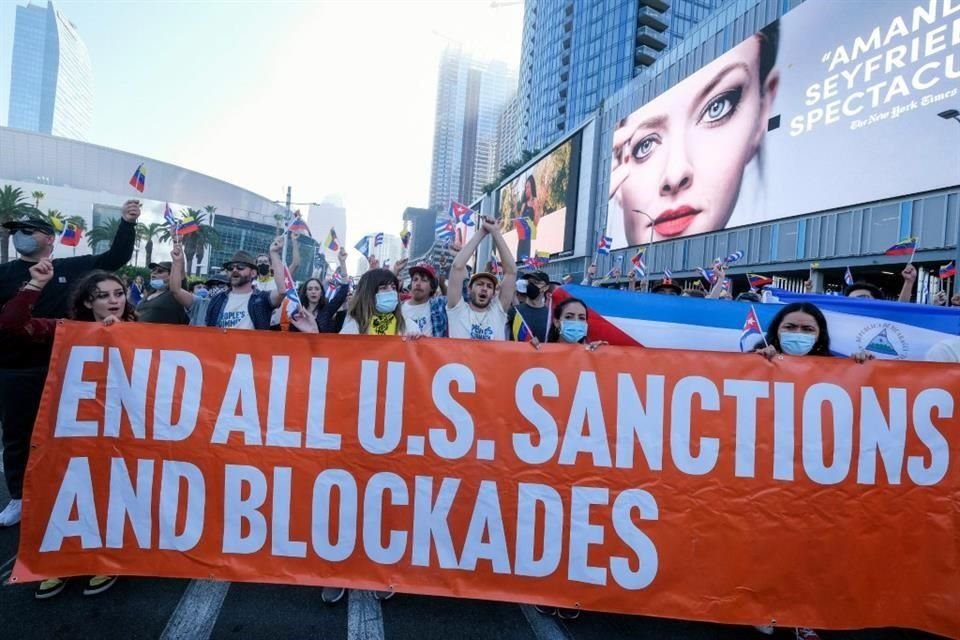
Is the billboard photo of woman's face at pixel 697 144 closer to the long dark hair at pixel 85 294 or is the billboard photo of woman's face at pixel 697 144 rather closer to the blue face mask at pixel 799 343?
the blue face mask at pixel 799 343

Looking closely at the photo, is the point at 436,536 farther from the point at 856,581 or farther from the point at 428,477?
the point at 856,581

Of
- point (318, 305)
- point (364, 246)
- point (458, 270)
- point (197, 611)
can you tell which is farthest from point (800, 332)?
point (364, 246)

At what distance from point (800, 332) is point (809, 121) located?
26.1 m

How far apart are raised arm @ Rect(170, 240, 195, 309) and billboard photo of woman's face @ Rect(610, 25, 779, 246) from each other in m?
28.7

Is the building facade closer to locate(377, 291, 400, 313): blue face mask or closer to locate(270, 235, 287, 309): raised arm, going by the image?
locate(270, 235, 287, 309): raised arm

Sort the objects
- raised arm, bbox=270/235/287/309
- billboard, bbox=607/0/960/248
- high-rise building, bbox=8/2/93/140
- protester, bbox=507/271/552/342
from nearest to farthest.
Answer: raised arm, bbox=270/235/287/309 < protester, bbox=507/271/552/342 < billboard, bbox=607/0/960/248 < high-rise building, bbox=8/2/93/140

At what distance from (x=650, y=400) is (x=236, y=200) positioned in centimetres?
12412

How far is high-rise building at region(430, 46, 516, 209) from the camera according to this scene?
176375 millimetres

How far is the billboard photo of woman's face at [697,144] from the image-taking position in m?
27.6

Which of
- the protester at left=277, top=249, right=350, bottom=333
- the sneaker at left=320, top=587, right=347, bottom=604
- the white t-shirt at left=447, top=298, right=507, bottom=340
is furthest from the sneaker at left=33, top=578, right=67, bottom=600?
the white t-shirt at left=447, top=298, right=507, bottom=340

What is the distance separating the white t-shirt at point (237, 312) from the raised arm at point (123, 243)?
0.82m

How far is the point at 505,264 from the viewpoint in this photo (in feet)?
14.5

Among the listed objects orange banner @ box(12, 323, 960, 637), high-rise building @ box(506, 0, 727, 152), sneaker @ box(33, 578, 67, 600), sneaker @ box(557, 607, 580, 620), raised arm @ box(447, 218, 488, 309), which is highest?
high-rise building @ box(506, 0, 727, 152)

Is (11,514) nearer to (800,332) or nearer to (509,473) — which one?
(509,473)
